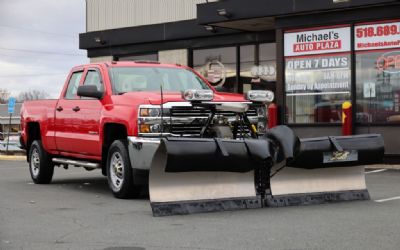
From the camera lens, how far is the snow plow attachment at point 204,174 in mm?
7742

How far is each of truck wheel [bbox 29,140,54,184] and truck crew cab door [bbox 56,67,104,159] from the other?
751 millimetres

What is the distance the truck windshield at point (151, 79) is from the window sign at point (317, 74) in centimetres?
638

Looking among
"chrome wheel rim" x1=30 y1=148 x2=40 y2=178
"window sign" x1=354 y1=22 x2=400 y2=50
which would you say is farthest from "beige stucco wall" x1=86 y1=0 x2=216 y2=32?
"chrome wheel rim" x1=30 y1=148 x2=40 y2=178

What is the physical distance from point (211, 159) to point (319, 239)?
6.50 ft

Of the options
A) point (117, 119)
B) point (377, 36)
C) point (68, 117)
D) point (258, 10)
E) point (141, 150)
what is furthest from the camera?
point (258, 10)

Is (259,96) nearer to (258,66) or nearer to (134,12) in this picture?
(258,66)

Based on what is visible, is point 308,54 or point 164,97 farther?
point 308,54

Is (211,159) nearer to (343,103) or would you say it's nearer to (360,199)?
(360,199)

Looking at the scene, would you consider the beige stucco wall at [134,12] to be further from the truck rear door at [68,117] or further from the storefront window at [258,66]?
the truck rear door at [68,117]

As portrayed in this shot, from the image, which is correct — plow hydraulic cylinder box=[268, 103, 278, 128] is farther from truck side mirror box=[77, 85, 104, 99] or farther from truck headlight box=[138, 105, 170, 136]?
truck headlight box=[138, 105, 170, 136]

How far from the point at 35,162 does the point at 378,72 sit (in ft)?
27.6

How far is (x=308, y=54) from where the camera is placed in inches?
667

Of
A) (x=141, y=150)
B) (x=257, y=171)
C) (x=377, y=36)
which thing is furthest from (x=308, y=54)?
(x=141, y=150)

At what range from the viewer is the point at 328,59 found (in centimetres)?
1661
